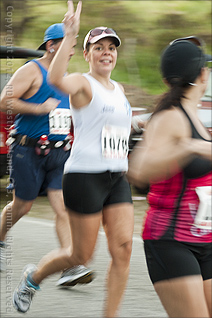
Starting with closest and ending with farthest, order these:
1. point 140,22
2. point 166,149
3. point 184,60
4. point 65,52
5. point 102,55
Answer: point 166,149 → point 184,60 → point 65,52 → point 102,55 → point 140,22

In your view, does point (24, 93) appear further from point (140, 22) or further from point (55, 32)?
point (140, 22)

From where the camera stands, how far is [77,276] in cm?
528

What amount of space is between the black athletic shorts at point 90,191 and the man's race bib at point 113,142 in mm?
119

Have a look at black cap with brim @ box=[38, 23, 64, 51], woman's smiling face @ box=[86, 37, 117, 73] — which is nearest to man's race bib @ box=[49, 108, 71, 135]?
black cap with brim @ box=[38, 23, 64, 51]

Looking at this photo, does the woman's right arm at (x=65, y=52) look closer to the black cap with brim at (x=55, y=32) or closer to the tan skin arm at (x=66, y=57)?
the tan skin arm at (x=66, y=57)

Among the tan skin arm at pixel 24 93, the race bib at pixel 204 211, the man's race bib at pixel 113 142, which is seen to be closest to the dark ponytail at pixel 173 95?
the race bib at pixel 204 211

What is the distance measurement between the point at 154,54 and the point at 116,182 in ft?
61.8

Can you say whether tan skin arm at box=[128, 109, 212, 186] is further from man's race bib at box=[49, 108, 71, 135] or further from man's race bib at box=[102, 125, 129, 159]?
man's race bib at box=[49, 108, 71, 135]

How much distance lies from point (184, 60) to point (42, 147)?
8.52 ft

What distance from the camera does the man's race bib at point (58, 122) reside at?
221 inches

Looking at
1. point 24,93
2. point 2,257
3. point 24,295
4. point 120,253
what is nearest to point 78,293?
point 24,295

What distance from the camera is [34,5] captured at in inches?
845

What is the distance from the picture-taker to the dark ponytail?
3.12 metres

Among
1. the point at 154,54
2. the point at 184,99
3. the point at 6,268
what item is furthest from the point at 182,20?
the point at 184,99
